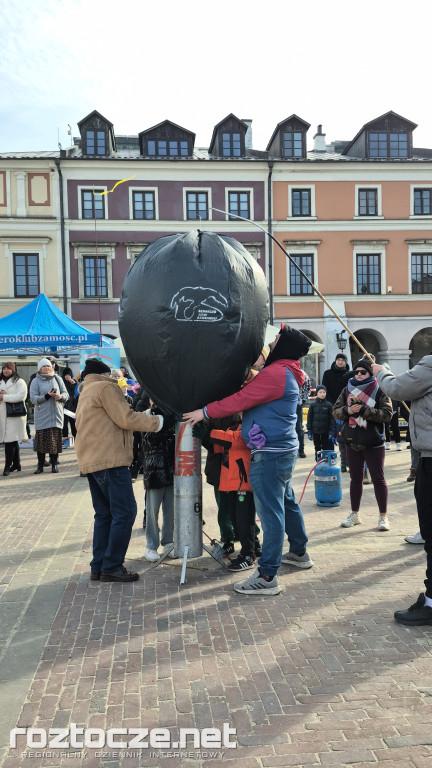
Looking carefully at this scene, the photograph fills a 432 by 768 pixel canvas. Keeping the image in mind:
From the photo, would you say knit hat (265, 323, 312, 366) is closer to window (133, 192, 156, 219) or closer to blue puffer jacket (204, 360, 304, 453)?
blue puffer jacket (204, 360, 304, 453)

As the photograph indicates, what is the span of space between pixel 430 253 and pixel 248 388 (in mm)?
27267

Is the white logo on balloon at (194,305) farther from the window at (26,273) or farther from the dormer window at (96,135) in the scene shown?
the dormer window at (96,135)

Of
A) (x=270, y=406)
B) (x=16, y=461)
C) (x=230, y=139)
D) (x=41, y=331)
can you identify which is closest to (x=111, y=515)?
(x=270, y=406)

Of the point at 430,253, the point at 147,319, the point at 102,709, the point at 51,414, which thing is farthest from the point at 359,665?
the point at 430,253

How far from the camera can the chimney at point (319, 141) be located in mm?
32250

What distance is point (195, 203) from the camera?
2784cm

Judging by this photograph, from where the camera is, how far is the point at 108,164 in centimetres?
2700

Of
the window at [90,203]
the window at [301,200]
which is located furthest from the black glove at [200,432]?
the window at [301,200]

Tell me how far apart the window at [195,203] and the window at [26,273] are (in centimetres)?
712

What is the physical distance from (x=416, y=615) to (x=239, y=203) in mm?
25870

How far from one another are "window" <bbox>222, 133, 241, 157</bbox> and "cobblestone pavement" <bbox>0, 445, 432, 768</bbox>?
25.8m

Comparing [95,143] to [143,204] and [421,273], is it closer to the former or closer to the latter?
[143,204]

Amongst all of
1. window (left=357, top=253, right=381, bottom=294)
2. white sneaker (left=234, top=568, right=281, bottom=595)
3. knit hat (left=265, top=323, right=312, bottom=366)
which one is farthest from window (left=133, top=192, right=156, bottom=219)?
white sneaker (left=234, top=568, right=281, bottom=595)

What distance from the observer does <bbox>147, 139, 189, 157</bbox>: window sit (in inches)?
1105
